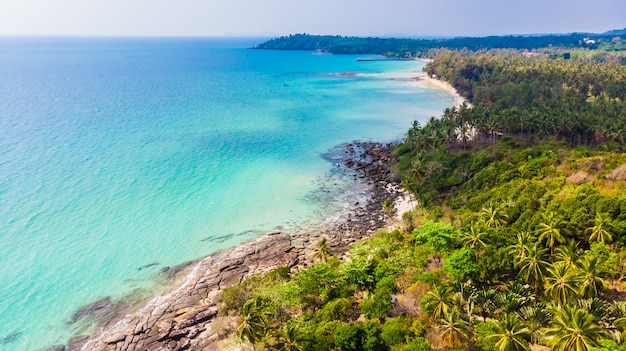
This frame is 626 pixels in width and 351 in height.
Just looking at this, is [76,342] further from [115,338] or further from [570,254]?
[570,254]

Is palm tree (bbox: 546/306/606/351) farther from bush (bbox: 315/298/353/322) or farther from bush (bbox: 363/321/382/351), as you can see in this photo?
bush (bbox: 315/298/353/322)

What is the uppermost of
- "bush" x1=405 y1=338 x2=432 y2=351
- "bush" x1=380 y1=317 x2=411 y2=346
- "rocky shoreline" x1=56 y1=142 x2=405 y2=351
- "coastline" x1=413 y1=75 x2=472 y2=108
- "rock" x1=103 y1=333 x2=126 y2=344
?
"coastline" x1=413 y1=75 x2=472 y2=108

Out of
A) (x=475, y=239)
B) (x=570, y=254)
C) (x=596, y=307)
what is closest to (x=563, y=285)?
(x=596, y=307)

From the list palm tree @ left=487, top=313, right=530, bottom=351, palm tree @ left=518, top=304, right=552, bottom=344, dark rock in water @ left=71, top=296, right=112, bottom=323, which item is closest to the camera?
palm tree @ left=487, top=313, right=530, bottom=351

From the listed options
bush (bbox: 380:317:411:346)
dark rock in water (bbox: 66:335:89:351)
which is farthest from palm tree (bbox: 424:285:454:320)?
dark rock in water (bbox: 66:335:89:351)

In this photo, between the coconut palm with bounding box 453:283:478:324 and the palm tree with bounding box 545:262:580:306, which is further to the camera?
the coconut palm with bounding box 453:283:478:324

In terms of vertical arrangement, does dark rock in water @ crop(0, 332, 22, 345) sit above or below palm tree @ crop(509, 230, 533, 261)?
below

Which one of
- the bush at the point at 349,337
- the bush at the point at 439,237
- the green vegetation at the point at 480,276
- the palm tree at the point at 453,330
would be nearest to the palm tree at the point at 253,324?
the green vegetation at the point at 480,276
